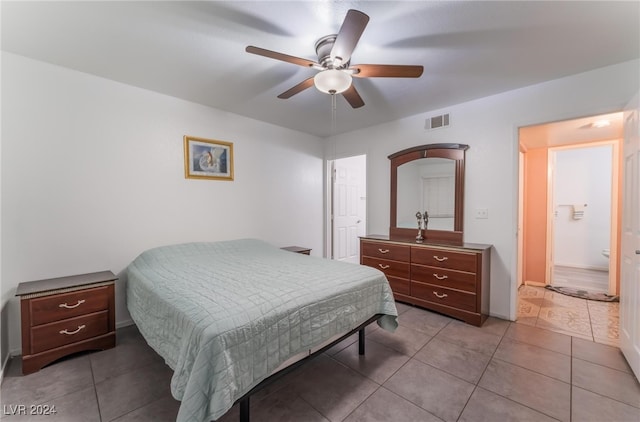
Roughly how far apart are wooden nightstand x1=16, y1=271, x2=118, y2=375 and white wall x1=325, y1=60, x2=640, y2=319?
3.84 meters

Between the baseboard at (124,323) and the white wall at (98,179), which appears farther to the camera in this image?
the baseboard at (124,323)

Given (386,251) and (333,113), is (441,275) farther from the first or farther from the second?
(333,113)

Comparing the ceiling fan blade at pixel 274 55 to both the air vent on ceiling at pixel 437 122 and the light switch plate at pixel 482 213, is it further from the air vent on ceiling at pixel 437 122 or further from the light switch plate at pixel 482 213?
the light switch plate at pixel 482 213

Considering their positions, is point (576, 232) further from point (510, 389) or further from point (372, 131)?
point (510, 389)

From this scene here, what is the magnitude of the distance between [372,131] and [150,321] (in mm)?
3658

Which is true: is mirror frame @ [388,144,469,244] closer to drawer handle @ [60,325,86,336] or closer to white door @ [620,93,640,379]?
white door @ [620,93,640,379]

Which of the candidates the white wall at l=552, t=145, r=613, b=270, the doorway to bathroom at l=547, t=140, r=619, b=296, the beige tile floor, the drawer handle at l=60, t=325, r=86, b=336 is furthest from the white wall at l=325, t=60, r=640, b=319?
the drawer handle at l=60, t=325, r=86, b=336

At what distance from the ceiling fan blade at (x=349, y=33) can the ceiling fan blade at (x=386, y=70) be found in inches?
6.3

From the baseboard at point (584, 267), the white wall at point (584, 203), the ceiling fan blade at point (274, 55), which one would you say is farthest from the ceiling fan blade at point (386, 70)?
the baseboard at point (584, 267)

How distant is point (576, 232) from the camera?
520 centimetres

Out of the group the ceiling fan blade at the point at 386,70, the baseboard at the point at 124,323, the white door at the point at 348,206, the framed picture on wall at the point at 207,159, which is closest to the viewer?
the ceiling fan blade at the point at 386,70

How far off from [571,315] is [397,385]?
2566 mm

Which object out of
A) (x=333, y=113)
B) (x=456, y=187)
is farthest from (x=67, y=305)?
(x=456, y=187)

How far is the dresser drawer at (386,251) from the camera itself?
3.29m
